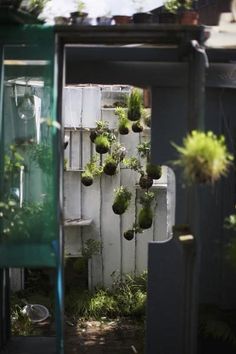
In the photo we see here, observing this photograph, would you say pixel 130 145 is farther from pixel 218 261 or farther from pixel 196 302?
pixel 196 302

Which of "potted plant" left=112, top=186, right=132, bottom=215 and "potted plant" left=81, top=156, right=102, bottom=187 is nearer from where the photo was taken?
"potted plant" left=112, top=186, right=132, bottom=215

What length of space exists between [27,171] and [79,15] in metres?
1.55

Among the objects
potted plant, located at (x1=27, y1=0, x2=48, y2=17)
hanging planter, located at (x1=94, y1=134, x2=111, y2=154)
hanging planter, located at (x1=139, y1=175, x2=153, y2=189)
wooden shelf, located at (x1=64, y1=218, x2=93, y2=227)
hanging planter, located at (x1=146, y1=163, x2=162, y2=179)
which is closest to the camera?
potted plant, located at (x1=27, y1=0, x2=48, y2=17)

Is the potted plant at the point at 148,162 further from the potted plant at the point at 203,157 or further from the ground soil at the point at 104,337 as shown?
the potted plant at the point at 203,157

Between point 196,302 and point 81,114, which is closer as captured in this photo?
point 196,302

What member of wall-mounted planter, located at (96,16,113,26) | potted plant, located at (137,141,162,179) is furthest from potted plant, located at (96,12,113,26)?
potted plant, located at (137,141,162,179)

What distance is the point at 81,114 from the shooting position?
9.97 meters

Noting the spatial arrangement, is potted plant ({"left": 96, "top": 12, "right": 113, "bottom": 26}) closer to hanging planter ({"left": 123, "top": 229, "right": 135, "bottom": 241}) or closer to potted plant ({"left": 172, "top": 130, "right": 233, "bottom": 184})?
potted plant ({"left": 172, "top": 130, "right": 233, "bottom": 184})

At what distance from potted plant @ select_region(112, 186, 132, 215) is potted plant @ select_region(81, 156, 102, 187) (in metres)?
0.55

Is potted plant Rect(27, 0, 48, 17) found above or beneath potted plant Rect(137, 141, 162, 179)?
above

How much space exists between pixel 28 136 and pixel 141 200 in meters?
3.72

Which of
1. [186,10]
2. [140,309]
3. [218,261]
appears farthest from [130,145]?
[186,10]

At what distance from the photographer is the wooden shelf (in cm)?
967

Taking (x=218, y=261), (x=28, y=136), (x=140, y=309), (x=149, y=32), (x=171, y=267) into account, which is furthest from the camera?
(x=140, y=309)
